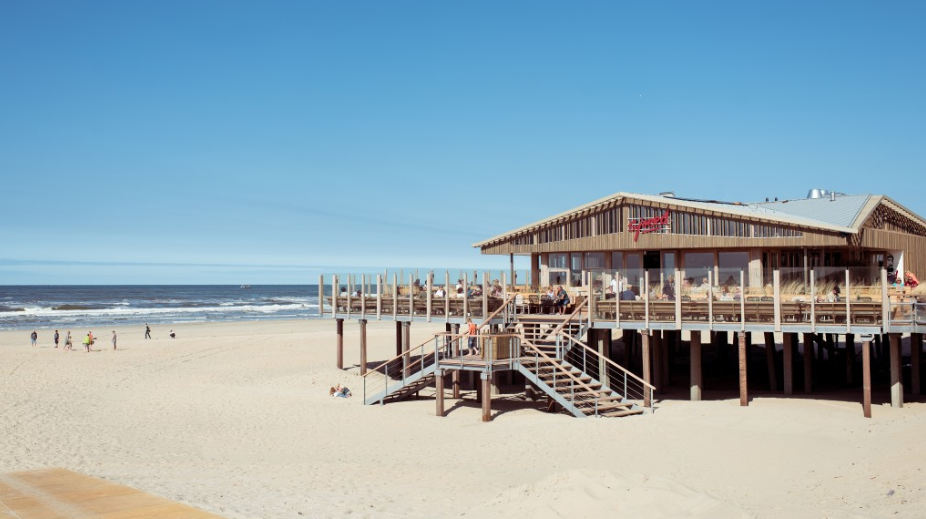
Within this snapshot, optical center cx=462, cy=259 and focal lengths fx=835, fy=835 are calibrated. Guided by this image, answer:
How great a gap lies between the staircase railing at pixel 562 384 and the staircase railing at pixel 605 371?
62 centimetres

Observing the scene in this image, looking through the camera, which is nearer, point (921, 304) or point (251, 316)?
point (921, 304)

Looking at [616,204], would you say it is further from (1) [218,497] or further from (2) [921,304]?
(1) [218,497]

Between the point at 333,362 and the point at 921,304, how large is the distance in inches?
961

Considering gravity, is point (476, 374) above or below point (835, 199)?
below

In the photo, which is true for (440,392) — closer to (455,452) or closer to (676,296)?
(455,452)

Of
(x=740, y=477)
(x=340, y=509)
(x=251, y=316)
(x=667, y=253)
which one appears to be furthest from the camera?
(x=251, y=316)

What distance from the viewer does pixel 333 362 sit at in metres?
38.1

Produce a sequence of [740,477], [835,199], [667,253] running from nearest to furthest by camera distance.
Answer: [740,477] < [667,253] < [835,199]

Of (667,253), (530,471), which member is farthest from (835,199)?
(530,471)

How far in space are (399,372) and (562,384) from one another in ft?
35.6

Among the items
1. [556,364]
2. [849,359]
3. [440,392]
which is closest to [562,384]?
[556,364]

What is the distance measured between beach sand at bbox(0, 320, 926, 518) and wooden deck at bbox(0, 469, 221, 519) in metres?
0.63

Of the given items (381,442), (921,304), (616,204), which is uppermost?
(616,204)

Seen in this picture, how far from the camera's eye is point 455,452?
19.7 m
